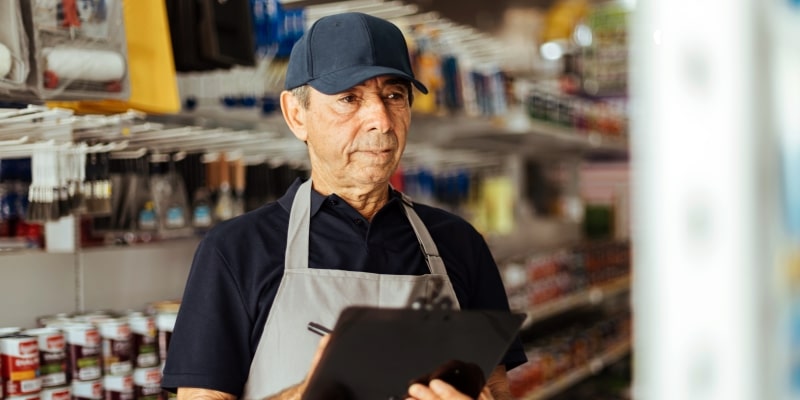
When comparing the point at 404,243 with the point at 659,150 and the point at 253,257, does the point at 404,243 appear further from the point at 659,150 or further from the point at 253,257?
the point at 659,150

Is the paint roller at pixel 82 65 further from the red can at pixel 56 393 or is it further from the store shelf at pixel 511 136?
the store shelf at pixel 511 136

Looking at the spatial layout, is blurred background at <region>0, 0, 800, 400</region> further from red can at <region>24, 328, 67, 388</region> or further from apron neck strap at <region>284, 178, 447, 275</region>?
apron neck strap at <region>284, 178, 447, 275</region>

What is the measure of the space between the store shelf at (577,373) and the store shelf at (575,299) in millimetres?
375

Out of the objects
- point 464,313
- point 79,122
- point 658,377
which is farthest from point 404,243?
point 658,377

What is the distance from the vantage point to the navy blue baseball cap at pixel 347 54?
1977 millimetres

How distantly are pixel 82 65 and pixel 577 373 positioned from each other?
164 inches

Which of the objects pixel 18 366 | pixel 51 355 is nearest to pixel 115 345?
pixel 51 355

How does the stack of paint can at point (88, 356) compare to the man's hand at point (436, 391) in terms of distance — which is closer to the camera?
the man's hand at point (436, 391)

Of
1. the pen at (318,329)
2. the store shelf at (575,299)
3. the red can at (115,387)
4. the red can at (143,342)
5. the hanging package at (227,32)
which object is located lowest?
the store shelf at (575,299)

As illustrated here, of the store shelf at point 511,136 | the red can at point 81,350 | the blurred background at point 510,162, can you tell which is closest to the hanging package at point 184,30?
the blurred background at point 510,162

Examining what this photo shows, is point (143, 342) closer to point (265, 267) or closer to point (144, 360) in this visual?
point (144, 360)

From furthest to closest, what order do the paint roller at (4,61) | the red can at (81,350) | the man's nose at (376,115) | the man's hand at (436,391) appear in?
the red can at (81,350) → the paint roller at (4,61) → the man's nose at (376,115) → the man's hand at (436,391)

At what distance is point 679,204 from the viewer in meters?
0.63

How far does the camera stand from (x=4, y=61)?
7.33 feet
